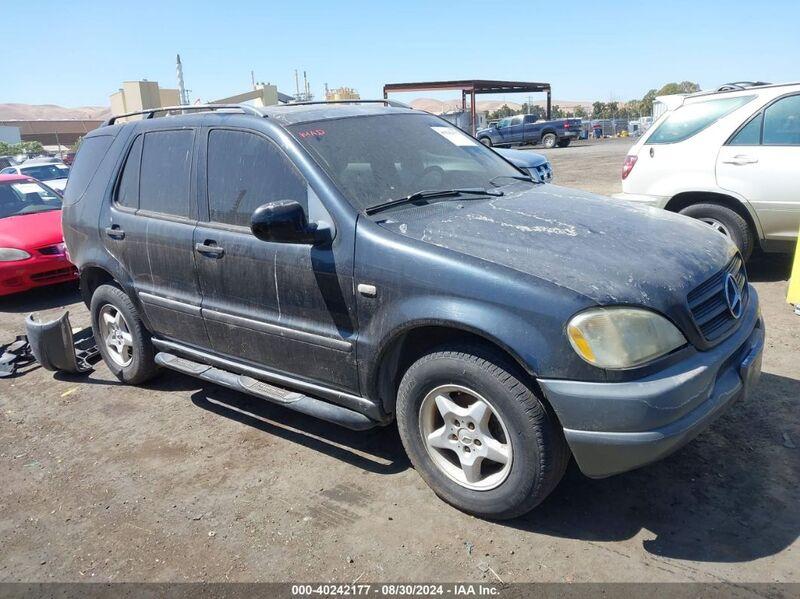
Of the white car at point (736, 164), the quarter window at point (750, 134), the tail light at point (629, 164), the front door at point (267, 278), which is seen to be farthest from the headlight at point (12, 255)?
the quarter window at point (750, 134)

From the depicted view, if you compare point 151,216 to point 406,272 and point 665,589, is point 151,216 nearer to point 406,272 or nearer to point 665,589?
point 406,272

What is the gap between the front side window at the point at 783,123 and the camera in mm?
5887

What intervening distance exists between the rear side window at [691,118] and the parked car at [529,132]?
27015mm

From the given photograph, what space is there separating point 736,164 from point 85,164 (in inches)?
224

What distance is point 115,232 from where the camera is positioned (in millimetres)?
4582

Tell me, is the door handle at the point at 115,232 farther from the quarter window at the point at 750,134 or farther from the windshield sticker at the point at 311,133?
the quarter window at the point at 750,134

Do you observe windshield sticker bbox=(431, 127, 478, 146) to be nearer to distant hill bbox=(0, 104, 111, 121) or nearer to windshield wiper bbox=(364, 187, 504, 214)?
windshield wiper bbox=(364, 187, 504, 214)

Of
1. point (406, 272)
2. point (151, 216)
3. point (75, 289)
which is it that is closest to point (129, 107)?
point (75, 289)

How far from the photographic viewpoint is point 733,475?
127 inches

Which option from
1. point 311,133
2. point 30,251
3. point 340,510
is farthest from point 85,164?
point 340,510

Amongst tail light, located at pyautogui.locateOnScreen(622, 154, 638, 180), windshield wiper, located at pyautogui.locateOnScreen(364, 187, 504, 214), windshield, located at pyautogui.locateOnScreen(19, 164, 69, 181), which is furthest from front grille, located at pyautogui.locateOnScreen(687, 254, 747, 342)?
windshield, located at pyautogui.locateOnScreen(19, 164, 69, 181)

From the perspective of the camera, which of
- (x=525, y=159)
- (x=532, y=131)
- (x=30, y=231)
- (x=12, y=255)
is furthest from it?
(x=532, y=131)

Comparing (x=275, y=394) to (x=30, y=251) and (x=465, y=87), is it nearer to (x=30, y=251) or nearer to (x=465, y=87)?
(x=30, y=251)

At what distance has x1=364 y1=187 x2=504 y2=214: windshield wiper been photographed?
11.1 feet
